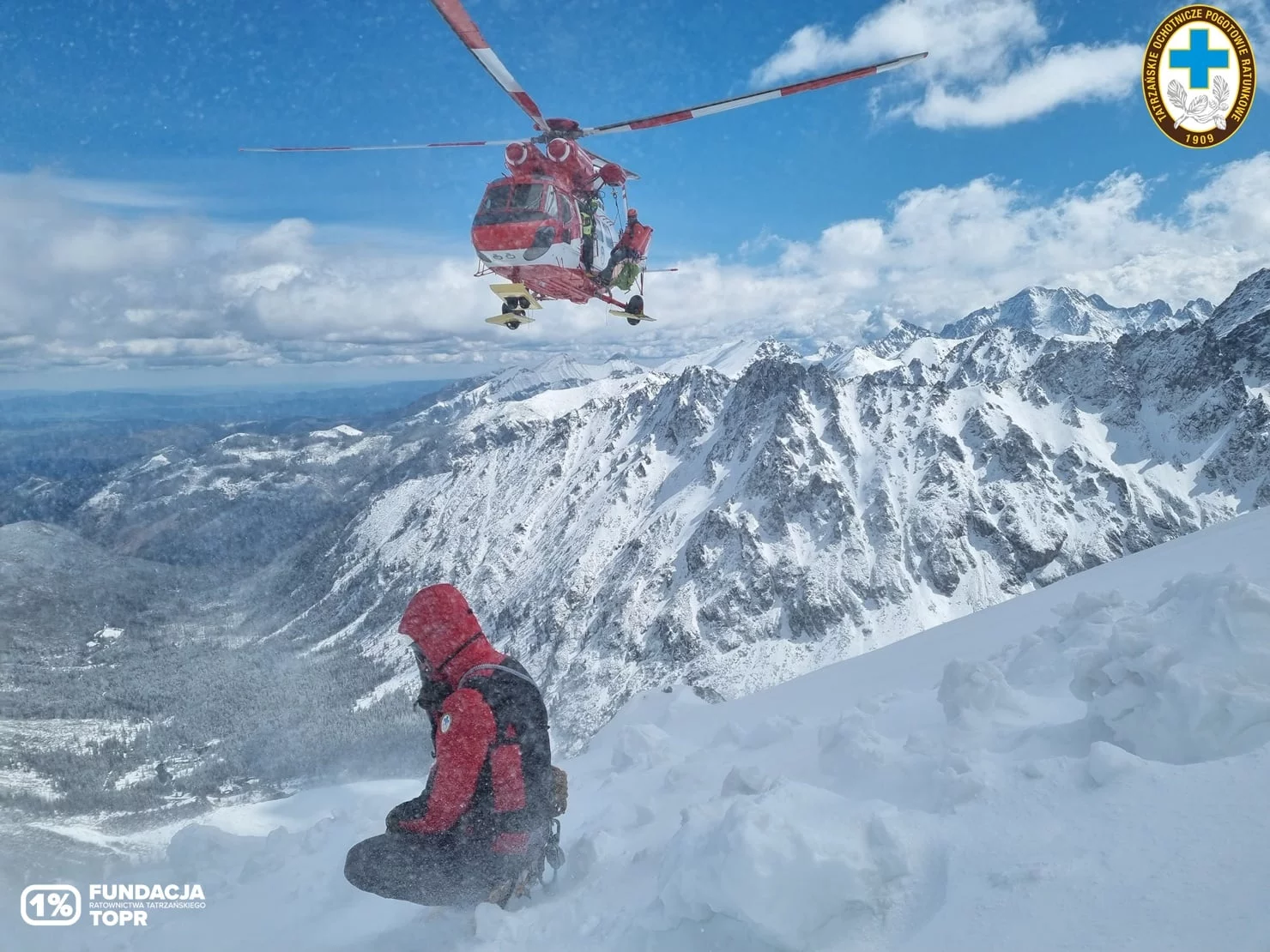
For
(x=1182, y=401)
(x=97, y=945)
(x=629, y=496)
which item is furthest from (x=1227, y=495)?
(x=97, y=945)

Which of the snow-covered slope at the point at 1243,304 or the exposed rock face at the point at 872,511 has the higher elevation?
the snow-covered slope at the point at 1243,304

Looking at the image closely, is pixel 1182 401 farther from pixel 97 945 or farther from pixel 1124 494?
pixel 97 945

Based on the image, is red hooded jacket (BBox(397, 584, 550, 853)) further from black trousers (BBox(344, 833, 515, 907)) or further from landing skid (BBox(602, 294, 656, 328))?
landing skid (BBox(602, 294, 656, 328))

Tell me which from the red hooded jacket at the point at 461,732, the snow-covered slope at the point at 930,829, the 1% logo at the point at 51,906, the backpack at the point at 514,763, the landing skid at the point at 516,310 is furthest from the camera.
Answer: the landing skid at the point at 516,310

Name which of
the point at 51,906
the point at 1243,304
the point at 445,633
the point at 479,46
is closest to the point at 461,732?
the point at 445,633

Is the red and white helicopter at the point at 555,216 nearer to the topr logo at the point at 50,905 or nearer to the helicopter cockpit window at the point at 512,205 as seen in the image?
the helicopter cockpit window at the point at 512,205

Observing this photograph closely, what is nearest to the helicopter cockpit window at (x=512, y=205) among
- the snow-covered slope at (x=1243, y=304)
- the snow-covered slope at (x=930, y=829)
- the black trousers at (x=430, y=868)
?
the snow-covered slope at (x=930, y=829)

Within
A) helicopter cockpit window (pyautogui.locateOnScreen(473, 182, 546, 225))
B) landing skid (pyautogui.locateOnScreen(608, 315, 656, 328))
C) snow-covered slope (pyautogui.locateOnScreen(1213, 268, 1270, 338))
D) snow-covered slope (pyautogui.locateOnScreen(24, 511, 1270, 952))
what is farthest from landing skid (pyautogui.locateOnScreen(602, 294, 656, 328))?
snow-covered slope (pyautogui.locateOnScreen(1213, 268, 1270, 338))
